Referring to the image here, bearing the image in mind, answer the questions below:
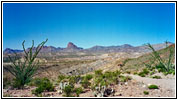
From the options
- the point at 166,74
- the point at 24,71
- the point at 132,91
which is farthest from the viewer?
the point at 166,74

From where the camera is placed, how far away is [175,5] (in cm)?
757

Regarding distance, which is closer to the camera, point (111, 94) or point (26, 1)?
point (26, 1)

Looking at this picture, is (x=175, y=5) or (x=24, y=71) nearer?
(x=175, y=5)

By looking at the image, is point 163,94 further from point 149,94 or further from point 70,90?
point 70,90

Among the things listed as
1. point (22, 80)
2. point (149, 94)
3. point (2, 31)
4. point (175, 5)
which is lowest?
point (149, 94)

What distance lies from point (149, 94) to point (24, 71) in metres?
7.94

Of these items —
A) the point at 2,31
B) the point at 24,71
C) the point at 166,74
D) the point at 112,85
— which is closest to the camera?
the point at 2,31

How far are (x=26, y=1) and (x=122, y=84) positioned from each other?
7851mm

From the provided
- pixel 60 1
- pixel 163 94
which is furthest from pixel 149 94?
pixel 60 1

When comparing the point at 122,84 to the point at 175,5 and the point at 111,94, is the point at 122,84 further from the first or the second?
the point at 175,5

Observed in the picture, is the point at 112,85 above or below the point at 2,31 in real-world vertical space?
below

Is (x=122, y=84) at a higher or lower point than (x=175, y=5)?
lower

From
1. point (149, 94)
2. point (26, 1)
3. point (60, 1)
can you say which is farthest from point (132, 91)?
point (26, 1)

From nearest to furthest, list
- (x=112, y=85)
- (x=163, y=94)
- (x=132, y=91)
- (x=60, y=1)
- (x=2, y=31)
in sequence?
(x=60, y=1) < (x=2, y=31) < (x=163, y=94) < (x=132, y=91) < (x=112, y=85)
